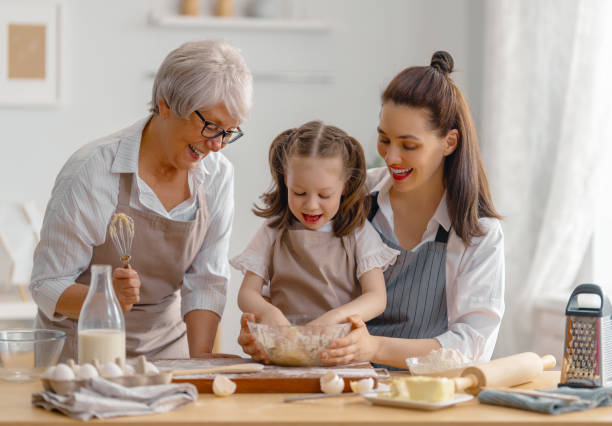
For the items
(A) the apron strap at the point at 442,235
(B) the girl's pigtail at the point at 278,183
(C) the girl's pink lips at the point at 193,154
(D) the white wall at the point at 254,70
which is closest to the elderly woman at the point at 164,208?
(C) the girl's pink lips at the point at 193,154

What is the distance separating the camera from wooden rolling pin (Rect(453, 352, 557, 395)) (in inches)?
58.8

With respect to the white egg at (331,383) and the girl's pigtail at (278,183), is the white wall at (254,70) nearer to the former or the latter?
the girl's pigtail at (278,183)

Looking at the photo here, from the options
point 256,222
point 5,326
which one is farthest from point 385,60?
point 5,326

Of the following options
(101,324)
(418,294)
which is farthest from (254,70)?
(101,324)

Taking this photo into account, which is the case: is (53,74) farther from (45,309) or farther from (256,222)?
(45,309)

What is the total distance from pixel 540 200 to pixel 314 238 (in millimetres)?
2292

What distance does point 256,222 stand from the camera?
4.77m

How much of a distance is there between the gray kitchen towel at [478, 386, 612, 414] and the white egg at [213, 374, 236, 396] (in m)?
0.45

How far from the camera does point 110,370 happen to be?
4.52 feet

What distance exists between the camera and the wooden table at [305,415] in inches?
50.5

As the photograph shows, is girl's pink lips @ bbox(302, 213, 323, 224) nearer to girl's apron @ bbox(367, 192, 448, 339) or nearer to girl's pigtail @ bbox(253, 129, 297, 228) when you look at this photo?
girl's pigtail @ bbox(253, 129, 297, 228)

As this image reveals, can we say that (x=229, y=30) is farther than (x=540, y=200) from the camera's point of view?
Yes

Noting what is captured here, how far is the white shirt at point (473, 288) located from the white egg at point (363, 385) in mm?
368

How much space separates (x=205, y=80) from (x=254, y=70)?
2931mm
